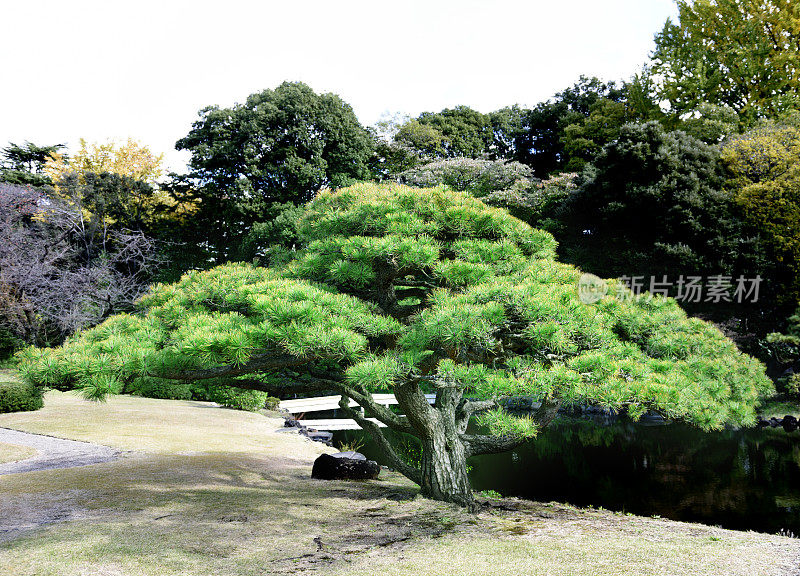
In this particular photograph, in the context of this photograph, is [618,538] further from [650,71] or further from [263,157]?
[650,71]

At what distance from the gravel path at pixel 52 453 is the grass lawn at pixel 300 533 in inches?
18.9

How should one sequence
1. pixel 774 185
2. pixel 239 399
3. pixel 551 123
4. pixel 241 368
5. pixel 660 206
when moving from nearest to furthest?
pixel 241 368
pixel 774 185
pixel 660 206
pixel 239 399
pixel 551 123

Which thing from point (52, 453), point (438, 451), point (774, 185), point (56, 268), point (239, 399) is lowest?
point (239, 399)

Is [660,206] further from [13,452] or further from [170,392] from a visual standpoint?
[13,452]

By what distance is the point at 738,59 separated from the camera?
787 inches

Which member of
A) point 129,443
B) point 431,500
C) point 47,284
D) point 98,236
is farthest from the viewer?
point 98,236

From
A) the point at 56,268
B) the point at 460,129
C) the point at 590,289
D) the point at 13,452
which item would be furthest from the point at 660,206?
the point at 56,268

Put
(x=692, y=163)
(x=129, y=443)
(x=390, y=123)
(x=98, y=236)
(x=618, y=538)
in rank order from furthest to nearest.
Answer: (x=390, y=123)
(x=98, y=236)
(x=692, y=163)
(x=129, y=443)
(x=618, y=538)

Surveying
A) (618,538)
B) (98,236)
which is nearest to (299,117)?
(98,236)

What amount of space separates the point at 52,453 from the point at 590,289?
329 inches

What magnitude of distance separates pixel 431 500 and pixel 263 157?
714 inches

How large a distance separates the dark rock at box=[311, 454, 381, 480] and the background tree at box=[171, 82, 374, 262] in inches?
585

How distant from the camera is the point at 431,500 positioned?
20.2ft

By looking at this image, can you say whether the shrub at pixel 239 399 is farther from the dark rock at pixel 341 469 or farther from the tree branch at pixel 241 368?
the tree branch at pixel 241 368
